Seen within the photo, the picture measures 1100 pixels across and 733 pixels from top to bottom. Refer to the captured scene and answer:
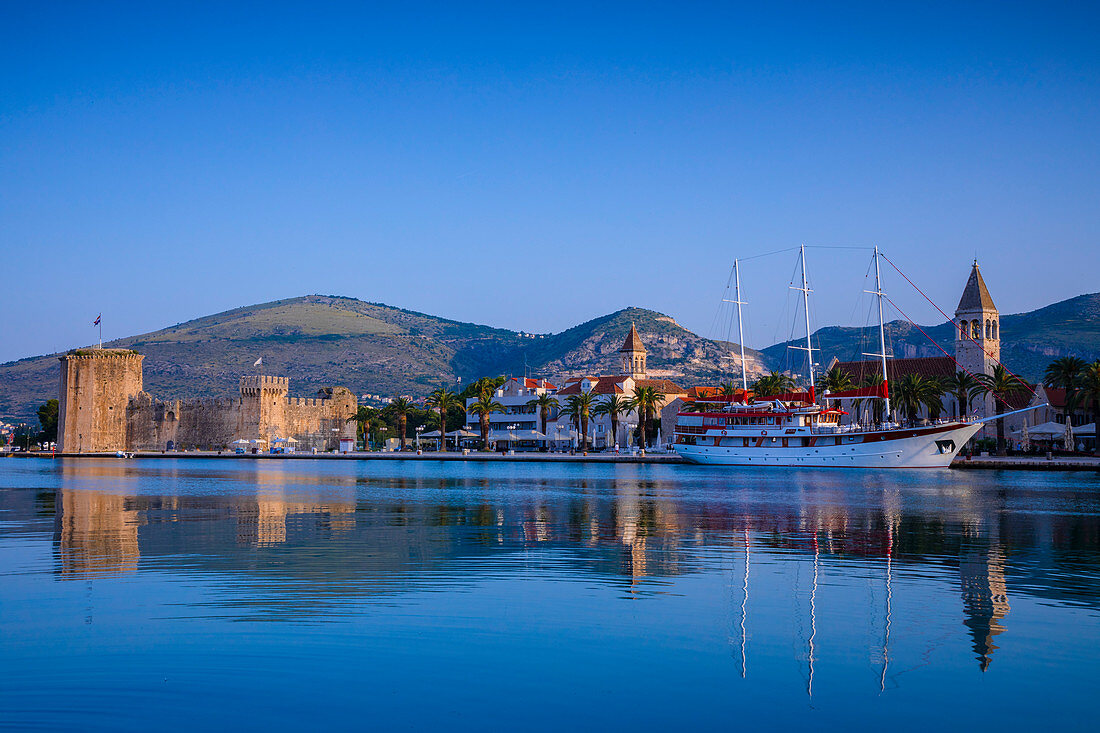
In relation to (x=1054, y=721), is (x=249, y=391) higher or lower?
higher

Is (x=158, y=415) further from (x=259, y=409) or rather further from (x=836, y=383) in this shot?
(x=836, y=383)

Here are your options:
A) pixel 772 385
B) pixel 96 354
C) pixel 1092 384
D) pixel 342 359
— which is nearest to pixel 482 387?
pixel 772 385

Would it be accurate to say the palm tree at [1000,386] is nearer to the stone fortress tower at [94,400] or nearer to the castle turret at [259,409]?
the castle turret at [259,409]

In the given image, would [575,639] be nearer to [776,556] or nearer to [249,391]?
[776,556]

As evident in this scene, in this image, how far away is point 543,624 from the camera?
27.9 ft

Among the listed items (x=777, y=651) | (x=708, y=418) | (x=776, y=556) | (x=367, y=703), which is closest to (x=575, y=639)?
(x=777, y=651)

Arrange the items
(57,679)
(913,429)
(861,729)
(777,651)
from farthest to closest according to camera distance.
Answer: (913,429) < (777,651) < (57,679) < (861,729)

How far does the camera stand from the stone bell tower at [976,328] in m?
65.5

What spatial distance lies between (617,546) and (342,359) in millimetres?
160658

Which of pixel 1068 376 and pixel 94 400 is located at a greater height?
pixel 94 400

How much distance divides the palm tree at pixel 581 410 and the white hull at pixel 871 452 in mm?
11527

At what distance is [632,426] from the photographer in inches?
2847

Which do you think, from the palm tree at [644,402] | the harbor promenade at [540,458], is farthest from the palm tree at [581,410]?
the palm tree at [644,402]

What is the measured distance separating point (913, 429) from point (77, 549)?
43534mm
